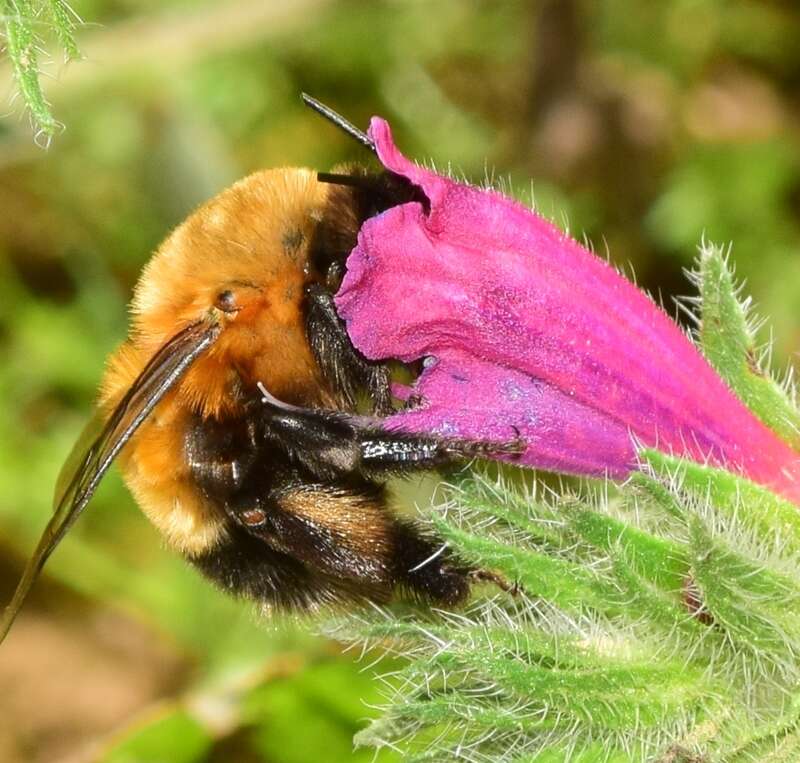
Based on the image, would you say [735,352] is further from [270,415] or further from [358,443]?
[270,415]

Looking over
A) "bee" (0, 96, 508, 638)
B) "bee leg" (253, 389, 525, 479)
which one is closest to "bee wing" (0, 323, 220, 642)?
"bee" (0, 96, 508, 638)

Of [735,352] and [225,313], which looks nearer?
[225,313]

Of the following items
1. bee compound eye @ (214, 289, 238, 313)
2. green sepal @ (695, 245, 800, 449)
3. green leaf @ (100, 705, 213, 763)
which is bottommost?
green leaf @ (100, 705, 213, 763)

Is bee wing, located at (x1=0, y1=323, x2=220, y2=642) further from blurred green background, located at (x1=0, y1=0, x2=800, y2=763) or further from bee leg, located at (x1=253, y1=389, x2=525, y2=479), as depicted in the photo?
blurred green background, located at (x1=0, y1=0, x2=800, y2=763)

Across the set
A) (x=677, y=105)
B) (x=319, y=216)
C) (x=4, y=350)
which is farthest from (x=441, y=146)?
(x=319, y=216)

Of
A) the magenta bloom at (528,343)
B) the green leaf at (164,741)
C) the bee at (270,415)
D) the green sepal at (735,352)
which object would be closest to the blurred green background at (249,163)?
the green leaf at (164,741)

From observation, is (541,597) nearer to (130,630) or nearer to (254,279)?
(254,279)

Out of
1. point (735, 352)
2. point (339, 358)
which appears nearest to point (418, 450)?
point (339, 358)
